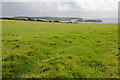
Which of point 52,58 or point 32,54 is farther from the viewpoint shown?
point 32,54

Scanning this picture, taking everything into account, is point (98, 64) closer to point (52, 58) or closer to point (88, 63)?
point (88, 63)

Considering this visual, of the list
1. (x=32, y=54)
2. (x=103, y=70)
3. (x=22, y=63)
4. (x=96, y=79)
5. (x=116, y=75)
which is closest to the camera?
(x=96, y=79)

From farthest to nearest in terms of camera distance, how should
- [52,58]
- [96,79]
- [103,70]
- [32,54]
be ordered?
[32,54], [52,58], [103,70], [96,79]

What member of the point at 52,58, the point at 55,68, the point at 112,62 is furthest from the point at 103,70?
the point at 52,58

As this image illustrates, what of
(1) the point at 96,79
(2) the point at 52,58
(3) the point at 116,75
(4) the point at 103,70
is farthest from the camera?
(2) the point at 52,58

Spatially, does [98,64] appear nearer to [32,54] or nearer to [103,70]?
[103,70]

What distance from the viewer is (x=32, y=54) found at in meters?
13.3

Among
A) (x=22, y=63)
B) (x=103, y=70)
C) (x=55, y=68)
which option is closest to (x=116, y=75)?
(x=103, y=70)

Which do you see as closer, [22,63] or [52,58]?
[22,63]

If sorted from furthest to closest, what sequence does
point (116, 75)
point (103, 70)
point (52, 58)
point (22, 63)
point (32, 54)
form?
1. point (32, 54)
2. point (52, 58)
3. point (22, 63)
4. point (103, 70)
5. point (116, 75)

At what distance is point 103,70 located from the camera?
9.96 meters

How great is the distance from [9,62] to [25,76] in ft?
9.79

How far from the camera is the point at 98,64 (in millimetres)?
11047

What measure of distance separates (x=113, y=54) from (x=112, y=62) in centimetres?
242
